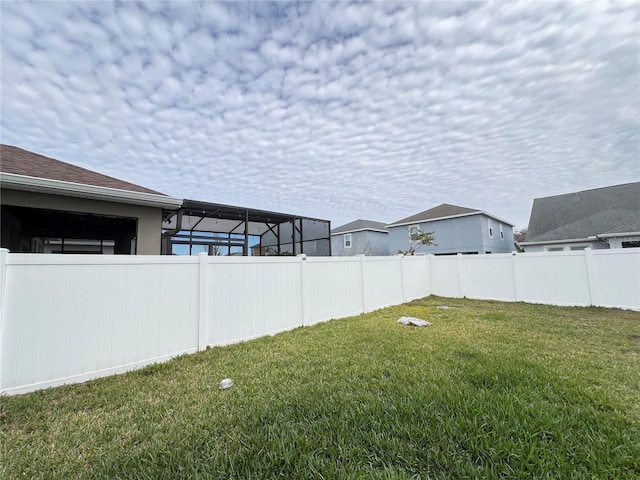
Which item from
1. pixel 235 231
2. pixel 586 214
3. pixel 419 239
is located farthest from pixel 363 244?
pixel 586 214

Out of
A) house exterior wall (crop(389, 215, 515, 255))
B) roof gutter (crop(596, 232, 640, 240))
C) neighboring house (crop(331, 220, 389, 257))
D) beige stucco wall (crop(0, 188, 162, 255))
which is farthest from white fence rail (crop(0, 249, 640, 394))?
neighboring house (crop(331, 220, 389, 257))

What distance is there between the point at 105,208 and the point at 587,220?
67.5ft

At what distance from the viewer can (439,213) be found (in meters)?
18.6

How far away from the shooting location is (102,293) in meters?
3.25

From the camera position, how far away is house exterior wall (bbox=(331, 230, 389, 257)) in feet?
71.8

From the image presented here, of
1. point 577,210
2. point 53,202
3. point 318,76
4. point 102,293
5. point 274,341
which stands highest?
point 318,76

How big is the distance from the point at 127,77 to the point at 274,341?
6707mm

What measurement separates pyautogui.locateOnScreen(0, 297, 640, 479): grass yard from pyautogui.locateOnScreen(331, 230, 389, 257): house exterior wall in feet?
58.4

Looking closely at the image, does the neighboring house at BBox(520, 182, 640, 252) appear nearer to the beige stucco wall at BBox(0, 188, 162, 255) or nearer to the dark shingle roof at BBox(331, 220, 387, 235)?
the dark shingle roof at BBox(331, 220, 387, 235)

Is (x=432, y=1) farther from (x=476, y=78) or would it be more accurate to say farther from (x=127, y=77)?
(x=127, y=77)

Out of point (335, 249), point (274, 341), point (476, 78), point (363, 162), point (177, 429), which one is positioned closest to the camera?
point (177, 429)

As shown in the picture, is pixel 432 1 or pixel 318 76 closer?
pixel 432 1

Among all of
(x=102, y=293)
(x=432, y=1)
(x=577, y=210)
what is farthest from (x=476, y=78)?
(x=577, y=210)

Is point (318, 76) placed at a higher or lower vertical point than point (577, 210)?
higher
